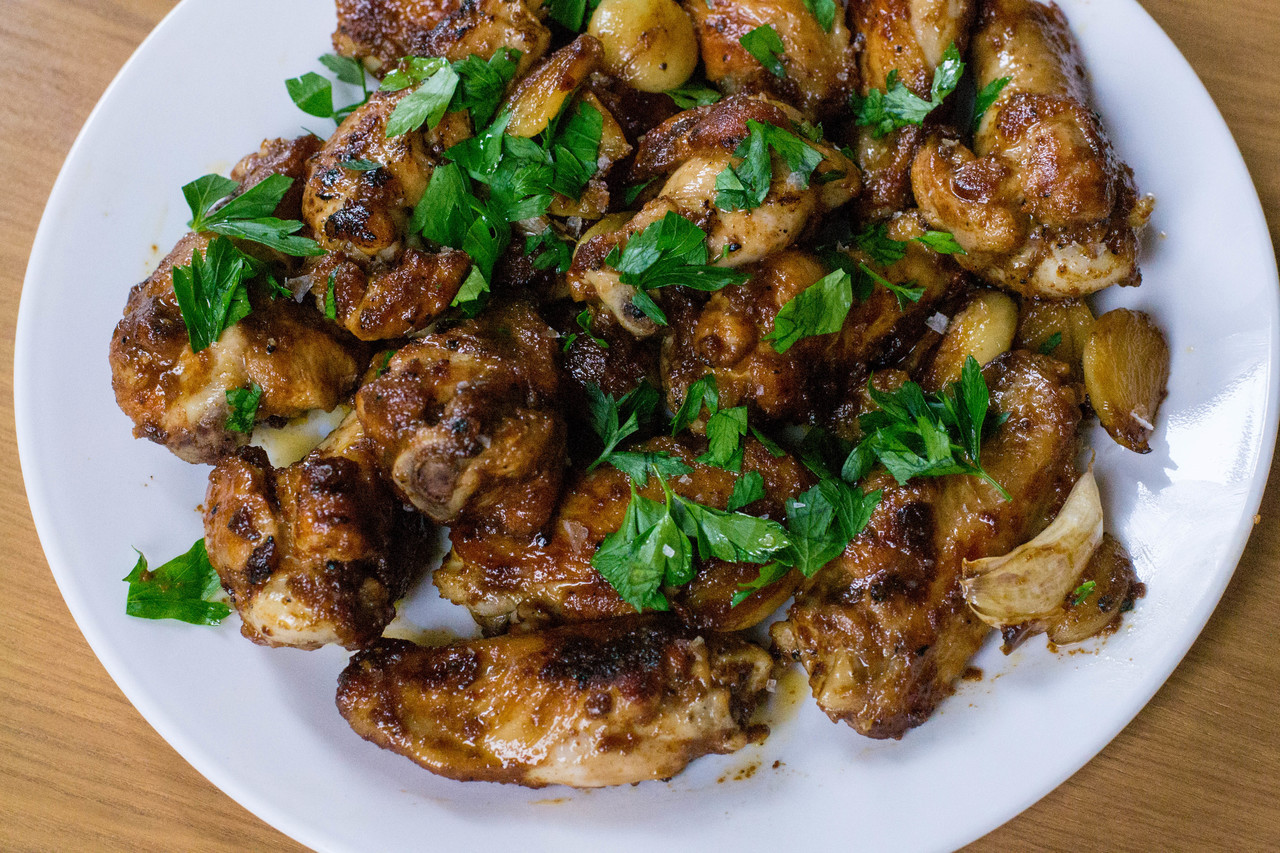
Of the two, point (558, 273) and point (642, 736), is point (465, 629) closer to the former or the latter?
point (642, 736)

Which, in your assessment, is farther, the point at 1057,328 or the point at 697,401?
the point at 1057,328

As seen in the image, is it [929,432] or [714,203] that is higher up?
[714,203]

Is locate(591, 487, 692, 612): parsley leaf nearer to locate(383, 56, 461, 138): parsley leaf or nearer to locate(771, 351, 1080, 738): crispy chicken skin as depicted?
locate(771, 351, 1080, 738): crispy chicken skin

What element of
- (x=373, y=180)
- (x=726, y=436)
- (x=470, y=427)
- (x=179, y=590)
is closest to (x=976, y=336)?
(x=726, y=436)

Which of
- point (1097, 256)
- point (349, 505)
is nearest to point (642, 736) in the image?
point (349, 505)

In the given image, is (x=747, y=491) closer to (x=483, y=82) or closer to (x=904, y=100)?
(x=904, y=100)

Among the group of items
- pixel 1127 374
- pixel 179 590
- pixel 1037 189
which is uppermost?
pixel 1037 189

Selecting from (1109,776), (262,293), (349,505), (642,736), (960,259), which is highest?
(960,259)
